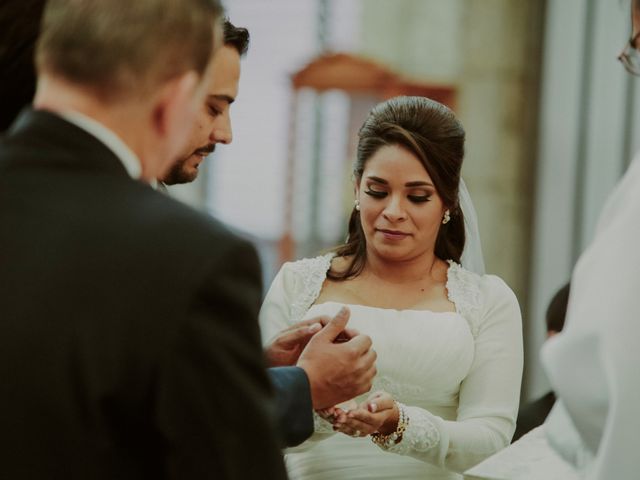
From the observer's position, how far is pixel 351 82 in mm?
8867

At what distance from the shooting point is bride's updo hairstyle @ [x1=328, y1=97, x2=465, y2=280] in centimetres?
331

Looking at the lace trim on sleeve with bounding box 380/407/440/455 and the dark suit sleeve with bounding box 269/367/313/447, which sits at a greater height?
the dark suit sleeve with bounding box 269/367/313/447

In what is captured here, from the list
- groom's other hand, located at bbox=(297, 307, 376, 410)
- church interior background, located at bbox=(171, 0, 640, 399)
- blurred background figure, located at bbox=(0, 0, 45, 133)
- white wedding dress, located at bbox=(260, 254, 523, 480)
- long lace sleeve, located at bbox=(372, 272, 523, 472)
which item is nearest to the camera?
blurred background figure, located at bbox=(0, 0, 45, 133)

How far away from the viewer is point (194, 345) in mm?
1416

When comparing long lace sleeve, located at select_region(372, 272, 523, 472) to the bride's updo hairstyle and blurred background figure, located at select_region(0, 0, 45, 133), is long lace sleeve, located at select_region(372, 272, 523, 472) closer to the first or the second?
the bride's updo hairstyle

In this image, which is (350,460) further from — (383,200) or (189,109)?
(189,109)

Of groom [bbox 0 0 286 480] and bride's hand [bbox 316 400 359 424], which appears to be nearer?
groom [bbox 0 0 286 480]

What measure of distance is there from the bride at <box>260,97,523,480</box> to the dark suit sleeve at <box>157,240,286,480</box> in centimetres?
157

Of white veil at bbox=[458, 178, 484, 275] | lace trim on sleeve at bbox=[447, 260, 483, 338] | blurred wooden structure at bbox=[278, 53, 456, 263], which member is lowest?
lace trim on sleeve at bbox=[447, 260, 483, 338]

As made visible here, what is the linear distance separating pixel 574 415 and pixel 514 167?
7.54 m

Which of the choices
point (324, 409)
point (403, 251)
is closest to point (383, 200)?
point (403, 251)

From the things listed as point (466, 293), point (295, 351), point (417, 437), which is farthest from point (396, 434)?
point (466, 293)

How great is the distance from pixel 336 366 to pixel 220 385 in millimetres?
1172

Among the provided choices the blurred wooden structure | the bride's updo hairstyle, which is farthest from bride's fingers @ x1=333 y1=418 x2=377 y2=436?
the blurred wooden structure
